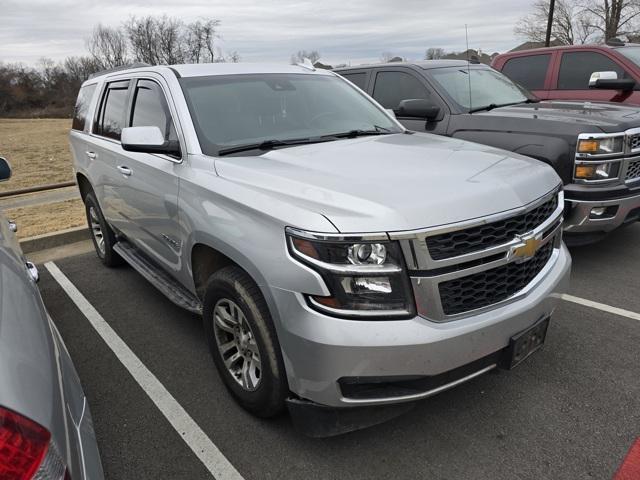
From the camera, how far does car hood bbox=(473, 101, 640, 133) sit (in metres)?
4.36

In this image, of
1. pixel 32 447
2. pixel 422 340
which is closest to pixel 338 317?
pixel 422 340

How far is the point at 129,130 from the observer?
298 centimetres

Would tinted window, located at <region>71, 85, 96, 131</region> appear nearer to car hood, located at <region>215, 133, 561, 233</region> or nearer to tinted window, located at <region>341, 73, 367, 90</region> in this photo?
car hood, located at <region>215, 133, 561, 233</region>

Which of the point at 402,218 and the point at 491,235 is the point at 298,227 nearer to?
the point at 402,218

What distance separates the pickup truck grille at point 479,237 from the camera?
6.85 ft

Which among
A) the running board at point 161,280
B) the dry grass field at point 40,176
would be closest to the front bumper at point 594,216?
the running board at point 161,280

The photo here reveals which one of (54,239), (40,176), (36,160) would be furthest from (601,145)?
(36,160)

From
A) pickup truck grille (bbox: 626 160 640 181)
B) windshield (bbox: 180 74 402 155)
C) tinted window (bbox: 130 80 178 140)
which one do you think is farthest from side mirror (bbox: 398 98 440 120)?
tinted window (bbox: 130 80 178 140)

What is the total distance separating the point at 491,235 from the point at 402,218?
1.55 ft

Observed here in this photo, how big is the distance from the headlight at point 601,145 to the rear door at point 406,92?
138 cm

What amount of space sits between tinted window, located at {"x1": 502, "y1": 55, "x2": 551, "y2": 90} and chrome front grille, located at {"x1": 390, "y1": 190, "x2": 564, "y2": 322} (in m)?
5.84

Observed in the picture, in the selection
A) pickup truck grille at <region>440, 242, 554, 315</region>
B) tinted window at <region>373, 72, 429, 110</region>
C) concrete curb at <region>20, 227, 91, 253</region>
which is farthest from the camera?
concrete curb at <region>20, 227, 91, 253</region>

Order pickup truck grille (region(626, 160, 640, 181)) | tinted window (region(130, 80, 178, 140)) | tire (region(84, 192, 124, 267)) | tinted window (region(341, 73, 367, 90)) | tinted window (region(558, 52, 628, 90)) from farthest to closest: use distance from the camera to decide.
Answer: tinted window (region(558, 52, 628, 90))
tinted window (region(341, 73, 367, 90))
tire (region(84, 192, 124, 267))
pickup truck grille (region(626, 160, 640, 181))
tinted window (region(130, 80, 178, 140))

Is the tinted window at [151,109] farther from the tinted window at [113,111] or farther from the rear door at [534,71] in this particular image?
the rear door at [534,71]
